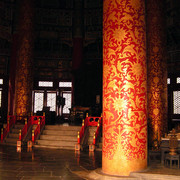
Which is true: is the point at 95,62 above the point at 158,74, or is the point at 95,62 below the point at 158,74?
above

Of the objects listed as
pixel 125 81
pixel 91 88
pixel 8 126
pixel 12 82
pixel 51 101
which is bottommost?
pixel 8 126

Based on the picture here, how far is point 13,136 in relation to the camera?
999 cm

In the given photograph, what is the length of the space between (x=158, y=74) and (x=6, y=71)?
997 centimetres

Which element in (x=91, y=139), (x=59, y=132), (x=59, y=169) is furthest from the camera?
(x=59, y=132)

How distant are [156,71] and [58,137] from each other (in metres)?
3.80

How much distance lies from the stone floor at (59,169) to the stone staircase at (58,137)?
5.42ft

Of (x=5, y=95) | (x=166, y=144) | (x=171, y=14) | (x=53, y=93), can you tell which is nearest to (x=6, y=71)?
(x=5, y=95)

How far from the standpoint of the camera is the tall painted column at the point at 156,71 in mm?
8055

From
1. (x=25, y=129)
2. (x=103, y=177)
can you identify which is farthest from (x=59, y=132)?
(x=103, y=177)

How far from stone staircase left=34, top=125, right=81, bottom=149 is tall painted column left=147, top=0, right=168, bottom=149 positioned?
2.54 metres

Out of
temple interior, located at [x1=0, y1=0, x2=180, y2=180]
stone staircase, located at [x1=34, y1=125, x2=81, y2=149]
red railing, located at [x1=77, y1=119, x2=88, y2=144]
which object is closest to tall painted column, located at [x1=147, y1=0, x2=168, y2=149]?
temple interior, located at [x1=0, y1=0, x2=180, y2=180]

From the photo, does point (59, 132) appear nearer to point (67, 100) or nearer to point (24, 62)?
point (24, 62)

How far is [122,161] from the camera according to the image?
4.17 meters

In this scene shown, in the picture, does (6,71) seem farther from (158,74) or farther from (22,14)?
(158,74)
